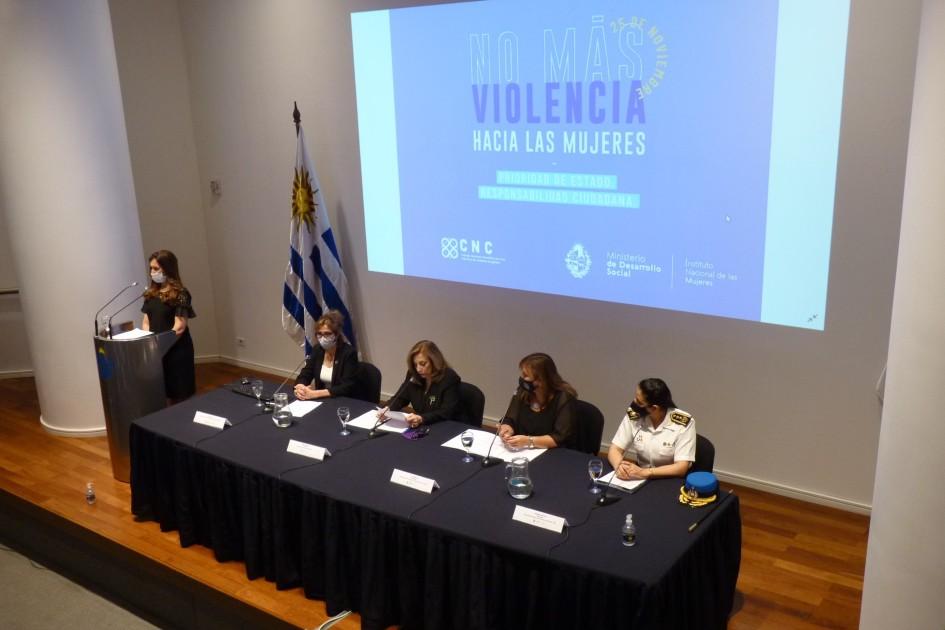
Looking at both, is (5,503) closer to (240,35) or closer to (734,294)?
(240,35)

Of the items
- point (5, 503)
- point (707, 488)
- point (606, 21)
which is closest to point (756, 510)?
point (707, 488)

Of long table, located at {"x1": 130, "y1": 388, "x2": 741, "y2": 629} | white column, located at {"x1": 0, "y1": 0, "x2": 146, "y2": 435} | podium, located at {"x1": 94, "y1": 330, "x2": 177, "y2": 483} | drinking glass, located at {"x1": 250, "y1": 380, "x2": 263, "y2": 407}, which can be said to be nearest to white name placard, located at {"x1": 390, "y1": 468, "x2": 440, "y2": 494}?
long table, located at {"x1": 130, "y1": 388, "x2": 741, "y2": 629}

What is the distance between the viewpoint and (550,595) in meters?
3.17

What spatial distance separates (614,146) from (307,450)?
2439 mm

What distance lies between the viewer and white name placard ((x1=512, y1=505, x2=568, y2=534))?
3285mm

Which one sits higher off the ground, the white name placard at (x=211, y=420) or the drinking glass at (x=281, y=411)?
the drinking glass at (x=281, y=411)

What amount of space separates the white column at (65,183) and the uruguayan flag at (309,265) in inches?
43.0

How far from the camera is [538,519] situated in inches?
131

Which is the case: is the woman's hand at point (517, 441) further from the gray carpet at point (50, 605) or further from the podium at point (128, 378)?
the podium at point (128, 378)

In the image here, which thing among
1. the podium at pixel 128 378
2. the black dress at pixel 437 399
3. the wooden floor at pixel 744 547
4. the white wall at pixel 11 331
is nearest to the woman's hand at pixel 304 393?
the black dress at pixel 437 399

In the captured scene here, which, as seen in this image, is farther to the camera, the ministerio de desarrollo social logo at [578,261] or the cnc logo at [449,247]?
the cnc logo at [449,247]

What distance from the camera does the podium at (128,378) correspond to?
519 cm

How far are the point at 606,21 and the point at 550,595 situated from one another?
10.5 ft

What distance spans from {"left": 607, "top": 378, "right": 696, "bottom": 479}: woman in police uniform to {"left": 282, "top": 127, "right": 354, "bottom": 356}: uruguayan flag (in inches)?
119
